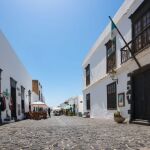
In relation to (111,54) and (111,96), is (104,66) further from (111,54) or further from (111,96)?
(111,96)

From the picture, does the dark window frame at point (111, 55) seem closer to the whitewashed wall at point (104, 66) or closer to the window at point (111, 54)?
the window at point (111, 54)

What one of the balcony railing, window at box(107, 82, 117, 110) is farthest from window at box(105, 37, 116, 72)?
the balcony railing

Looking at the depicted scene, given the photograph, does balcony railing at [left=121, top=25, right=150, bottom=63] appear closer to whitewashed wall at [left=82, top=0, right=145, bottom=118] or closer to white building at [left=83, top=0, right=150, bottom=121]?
white building at [left=83, top=0, right=150, bottom=121]

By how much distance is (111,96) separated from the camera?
2212 centimetres

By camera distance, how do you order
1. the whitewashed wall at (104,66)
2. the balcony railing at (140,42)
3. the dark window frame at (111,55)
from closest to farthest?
the balcony railing at (140,42), the whitewashed wall at (104,66), the dark window frame at (111,55)

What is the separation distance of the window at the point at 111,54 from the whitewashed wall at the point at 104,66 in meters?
0.53

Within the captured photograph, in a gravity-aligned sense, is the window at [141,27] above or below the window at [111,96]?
above

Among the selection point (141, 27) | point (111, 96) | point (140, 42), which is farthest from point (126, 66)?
point (111, 96)

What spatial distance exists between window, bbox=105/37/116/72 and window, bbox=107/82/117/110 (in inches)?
48.8

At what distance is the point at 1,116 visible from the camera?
21.4 m

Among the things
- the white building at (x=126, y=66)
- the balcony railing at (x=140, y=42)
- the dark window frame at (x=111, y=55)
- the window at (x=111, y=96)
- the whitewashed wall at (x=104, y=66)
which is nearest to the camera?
the balcony railing at (x=140, y=42)

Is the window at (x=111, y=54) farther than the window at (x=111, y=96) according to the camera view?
Yes

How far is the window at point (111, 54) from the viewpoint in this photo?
21312mm

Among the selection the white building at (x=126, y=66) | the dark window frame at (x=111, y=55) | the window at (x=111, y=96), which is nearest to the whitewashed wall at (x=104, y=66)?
the white building at (x=126, y=66)
